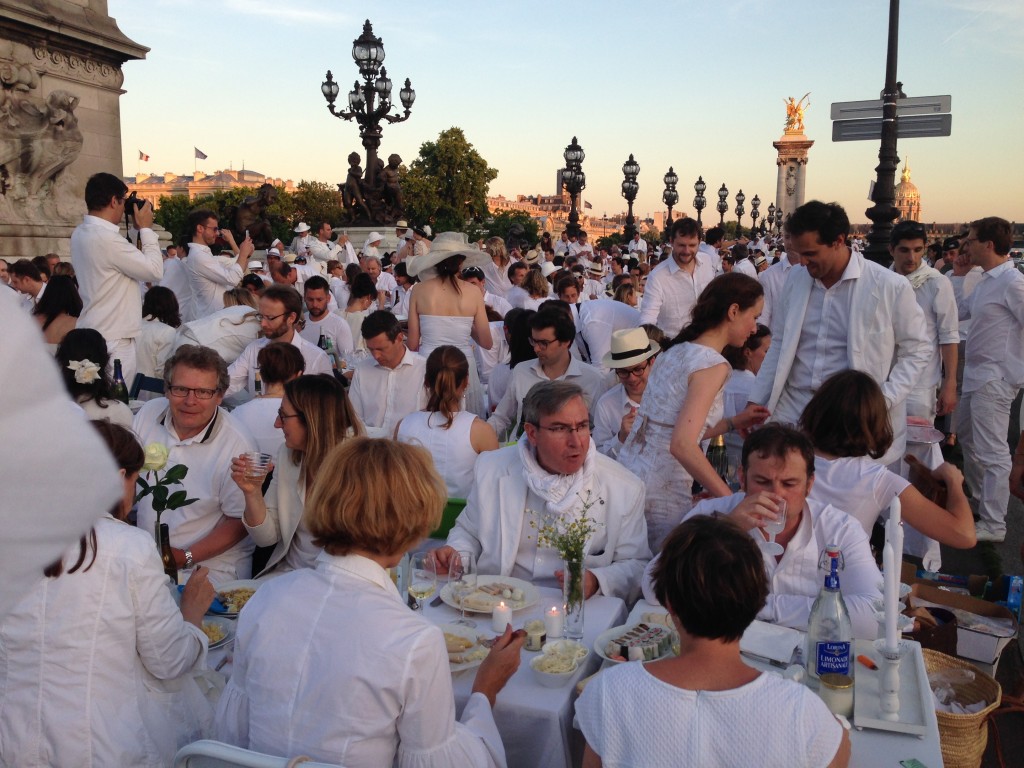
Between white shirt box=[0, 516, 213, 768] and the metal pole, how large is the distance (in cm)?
1052

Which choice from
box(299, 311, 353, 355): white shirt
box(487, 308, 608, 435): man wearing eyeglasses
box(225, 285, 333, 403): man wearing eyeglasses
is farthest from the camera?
box(299, 311, 353, 355): white shirt

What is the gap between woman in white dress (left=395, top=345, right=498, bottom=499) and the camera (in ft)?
15.3

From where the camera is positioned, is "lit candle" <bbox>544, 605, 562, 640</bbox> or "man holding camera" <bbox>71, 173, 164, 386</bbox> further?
"man holding camera" <bbox>71, 173, 164, 386</bbox>

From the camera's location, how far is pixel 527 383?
575cm

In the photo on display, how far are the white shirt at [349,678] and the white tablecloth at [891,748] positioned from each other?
1.00 metres

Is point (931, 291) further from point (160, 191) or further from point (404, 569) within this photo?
point (160, 191)

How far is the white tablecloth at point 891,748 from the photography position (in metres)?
2.18

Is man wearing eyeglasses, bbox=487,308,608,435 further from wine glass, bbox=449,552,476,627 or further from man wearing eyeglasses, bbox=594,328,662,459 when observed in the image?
wine glass, bbox=449,552,476,627

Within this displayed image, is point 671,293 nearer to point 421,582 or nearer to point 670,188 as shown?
point 421,582

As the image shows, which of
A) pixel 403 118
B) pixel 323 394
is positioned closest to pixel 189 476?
pixel 323 394

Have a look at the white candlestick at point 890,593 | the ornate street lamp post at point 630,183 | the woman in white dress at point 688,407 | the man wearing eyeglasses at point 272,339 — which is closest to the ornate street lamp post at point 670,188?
the ornate street lamp post at point 630,183

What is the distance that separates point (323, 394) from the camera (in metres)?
3.72

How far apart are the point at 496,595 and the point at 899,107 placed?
9.99 metres

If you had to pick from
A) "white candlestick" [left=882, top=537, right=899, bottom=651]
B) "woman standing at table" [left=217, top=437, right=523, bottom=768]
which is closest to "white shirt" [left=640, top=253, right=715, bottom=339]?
"white candlestick" [left=882, top=537, right=899, bottom=651]
